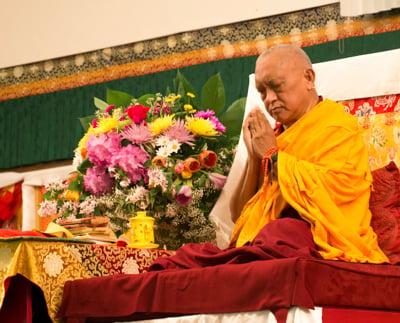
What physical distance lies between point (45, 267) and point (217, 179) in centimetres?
100

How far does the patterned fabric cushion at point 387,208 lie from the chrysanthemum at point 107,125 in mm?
1134

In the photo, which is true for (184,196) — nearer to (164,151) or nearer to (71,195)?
(164,151)

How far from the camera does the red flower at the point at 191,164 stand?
131 inches

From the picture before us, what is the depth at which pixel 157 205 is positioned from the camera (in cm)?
336

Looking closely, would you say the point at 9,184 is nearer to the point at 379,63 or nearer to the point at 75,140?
the point at 75,140

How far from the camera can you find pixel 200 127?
→ 3.40m

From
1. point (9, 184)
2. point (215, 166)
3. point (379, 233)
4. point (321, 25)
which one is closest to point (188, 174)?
point (215, 166)

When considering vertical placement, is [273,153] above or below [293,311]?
above

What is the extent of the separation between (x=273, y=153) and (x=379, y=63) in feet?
2.49

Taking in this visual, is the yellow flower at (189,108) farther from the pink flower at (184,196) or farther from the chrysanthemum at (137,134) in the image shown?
the pink flower at (184,196)

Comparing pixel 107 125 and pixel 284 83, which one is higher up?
pixel 284 83

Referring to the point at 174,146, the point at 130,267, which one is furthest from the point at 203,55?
the point at 130,267

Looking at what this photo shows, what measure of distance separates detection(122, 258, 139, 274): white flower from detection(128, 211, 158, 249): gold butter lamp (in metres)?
0.12

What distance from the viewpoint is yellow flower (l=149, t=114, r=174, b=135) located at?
3355 millimetres
